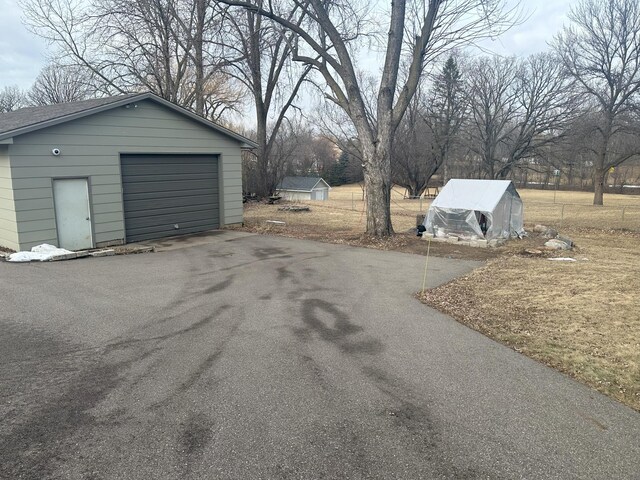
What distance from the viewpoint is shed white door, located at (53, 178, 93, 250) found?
11195 mm

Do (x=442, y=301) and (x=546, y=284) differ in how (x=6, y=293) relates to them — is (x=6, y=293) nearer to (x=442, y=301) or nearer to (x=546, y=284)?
(x=442, y=301)

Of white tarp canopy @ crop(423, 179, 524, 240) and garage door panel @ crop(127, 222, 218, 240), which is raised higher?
white tarp canopy @ crop(423, 179, 524, 240)

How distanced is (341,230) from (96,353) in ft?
39.3

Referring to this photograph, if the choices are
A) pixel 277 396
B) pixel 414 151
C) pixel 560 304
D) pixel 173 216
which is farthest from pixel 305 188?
pixel 277 396

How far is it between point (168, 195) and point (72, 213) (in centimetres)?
301

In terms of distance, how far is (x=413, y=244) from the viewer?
43.2ft

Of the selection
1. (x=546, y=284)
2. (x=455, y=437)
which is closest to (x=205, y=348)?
(x=455, y=437)

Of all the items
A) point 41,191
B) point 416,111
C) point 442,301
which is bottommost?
point 442,301

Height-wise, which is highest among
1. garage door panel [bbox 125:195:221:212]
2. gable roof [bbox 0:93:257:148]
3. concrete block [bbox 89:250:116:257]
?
gable roof [bbox 0:93:257:148]

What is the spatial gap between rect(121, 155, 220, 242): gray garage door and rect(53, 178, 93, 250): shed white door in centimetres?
115

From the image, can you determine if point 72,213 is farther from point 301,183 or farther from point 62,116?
point 301,183

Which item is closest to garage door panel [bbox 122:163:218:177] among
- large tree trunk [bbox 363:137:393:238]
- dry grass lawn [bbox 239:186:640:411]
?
dry grass lawn [bbox 239:186:640:411]

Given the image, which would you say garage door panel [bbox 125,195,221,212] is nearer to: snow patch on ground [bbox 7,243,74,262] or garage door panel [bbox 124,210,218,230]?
garage door panel [bbox 124,210,218,230]

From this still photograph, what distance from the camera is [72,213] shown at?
11.5m
